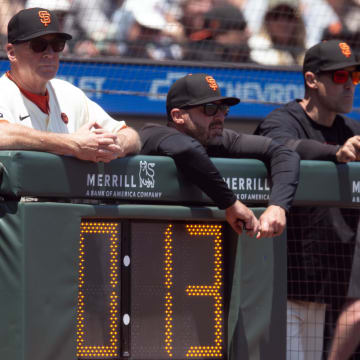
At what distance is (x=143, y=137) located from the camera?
4.08 m

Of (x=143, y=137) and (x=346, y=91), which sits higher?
(x=346, y=91)

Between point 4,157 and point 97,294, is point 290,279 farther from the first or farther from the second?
point 4,157

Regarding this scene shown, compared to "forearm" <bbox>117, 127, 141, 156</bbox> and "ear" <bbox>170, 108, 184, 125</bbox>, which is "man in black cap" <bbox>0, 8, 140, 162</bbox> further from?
"ear" <bbox>170, 108, 184, 125</bbox>

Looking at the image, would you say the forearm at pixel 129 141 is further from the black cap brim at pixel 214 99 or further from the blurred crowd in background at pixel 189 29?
the blurred crowd in background at pixel 189 29

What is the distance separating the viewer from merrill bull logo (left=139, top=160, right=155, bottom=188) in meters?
3.66

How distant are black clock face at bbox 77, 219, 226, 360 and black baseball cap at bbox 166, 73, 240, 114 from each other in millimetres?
661

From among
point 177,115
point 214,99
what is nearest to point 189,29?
point 177,115

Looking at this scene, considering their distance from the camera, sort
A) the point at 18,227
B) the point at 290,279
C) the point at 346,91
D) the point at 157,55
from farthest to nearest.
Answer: the point at 157,55, the point at 346,91, the point at 290,279, the point at 18,227

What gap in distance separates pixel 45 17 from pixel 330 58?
160 centimetres

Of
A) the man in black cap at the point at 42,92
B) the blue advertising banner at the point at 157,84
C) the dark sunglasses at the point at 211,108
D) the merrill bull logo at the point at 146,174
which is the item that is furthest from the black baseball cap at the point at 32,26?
the blue advertising banner at the point at 157,84

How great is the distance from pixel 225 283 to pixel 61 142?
92 centimetres

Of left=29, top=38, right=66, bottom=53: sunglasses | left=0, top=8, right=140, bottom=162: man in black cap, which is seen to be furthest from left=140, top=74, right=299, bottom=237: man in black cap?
left=29, top=38, right=66, bottom=53: sunglasses

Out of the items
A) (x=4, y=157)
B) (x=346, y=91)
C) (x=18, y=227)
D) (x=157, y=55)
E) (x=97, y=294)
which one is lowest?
(x=97, y=294)

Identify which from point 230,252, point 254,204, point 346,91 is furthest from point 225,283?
point 346,91
